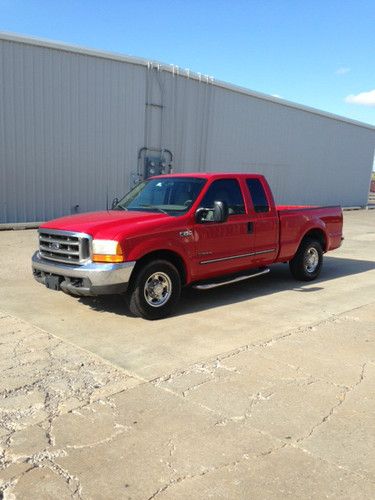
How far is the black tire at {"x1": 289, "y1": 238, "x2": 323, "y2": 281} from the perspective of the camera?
8.46m

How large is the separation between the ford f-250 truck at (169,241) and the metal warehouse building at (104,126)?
8.25 metres

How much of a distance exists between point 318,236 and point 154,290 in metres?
4.11

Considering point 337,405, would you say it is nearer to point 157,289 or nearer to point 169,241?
point 157,289

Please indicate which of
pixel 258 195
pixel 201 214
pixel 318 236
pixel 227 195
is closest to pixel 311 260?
pixel 318 236

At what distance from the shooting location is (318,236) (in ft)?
29.2

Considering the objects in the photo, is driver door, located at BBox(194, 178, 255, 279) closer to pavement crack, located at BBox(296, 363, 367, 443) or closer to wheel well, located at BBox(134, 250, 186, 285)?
wheel well, located at BBox(134, 250, 186, 285)

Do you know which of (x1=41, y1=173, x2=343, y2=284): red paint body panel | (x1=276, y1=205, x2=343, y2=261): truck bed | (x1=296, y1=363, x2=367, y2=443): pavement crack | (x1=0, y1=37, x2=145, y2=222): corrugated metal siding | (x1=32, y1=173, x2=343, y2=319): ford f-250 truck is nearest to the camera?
(x1=296, y1=363, x2=367, y2=443): pavement crack

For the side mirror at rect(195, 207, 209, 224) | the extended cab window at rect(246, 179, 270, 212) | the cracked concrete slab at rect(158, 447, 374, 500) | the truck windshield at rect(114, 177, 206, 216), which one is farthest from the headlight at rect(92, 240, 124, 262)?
the cracked concrete slab at rect(158, 447, 374, 500)

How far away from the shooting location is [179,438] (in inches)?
131

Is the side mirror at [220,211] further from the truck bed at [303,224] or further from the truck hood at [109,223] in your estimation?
the truck bed at [303,224]

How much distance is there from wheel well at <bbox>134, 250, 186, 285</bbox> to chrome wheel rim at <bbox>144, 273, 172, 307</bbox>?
0.21 metres

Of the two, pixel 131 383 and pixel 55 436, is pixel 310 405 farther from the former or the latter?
pixel 55 436

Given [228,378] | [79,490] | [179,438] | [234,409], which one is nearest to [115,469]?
[79,490]

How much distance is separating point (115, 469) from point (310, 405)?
1.69 m
